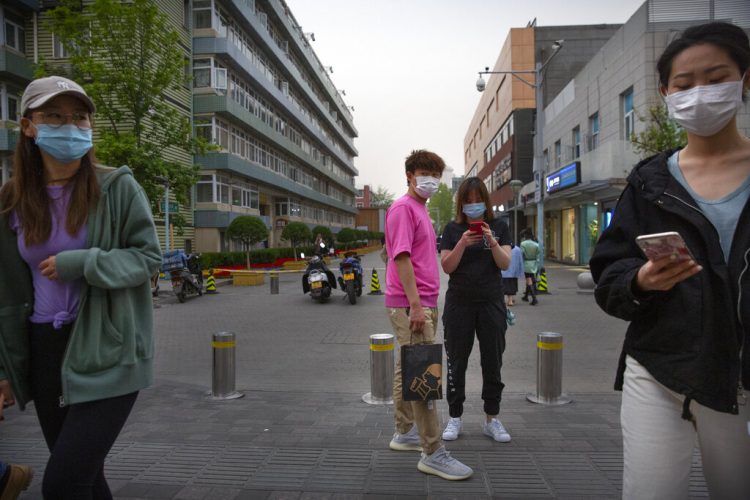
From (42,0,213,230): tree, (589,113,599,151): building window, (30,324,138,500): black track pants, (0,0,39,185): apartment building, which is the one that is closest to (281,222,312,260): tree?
(0,0,39,185): apartment building

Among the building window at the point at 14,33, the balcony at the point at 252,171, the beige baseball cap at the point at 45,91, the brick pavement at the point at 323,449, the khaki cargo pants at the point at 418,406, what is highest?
the building window at the point at 14,33

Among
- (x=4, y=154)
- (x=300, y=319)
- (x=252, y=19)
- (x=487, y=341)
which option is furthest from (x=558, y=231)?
(x=487, y=341)

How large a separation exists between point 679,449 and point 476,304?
226 centimetres

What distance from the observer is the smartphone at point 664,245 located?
4.71 feet

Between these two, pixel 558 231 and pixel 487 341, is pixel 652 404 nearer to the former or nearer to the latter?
pixel 487 341

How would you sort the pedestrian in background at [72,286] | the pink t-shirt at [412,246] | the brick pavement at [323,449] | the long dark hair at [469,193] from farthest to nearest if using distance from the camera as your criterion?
the long dark hair at [469,193] → the pink t-shirt at [412,246] → the brick pavement at [323,449] → the pedestrian in background at [72,286]

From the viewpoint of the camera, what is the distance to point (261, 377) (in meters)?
6.35

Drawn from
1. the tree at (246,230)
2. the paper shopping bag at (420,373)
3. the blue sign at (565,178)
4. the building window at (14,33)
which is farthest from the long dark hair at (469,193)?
the building window at (14,33)

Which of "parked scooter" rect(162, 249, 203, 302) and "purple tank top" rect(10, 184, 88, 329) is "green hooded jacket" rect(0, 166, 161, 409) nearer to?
"purple tank top" rect(10, 184, 88, 329)

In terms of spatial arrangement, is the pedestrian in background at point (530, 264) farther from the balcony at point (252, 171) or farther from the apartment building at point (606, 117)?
the balcony at point (252, 171)

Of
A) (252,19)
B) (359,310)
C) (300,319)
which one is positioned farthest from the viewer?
(252,19)

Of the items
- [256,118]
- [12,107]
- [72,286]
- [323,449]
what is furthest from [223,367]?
[256,118]

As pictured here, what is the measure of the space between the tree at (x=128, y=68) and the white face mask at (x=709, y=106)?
1373cm

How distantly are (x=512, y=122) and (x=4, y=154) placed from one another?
3367 centimetres
